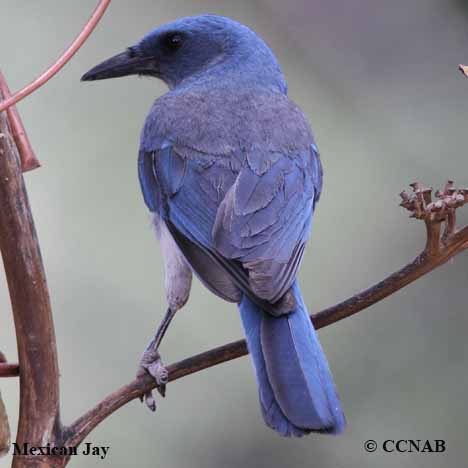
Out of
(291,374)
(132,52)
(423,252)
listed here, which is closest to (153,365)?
(291,374)

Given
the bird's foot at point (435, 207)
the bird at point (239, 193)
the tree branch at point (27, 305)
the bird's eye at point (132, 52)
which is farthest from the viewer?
the bird's eye at point (132, 52)

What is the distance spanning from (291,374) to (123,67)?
1496 millimetres

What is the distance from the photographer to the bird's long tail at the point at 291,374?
1952mm

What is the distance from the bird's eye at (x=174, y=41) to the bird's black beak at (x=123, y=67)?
8 cm

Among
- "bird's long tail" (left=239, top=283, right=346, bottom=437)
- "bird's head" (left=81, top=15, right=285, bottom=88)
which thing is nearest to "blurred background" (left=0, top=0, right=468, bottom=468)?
"bird's head" (left=81, top=15, right=285, bottom=88)

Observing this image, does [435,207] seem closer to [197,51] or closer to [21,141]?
[21,141]

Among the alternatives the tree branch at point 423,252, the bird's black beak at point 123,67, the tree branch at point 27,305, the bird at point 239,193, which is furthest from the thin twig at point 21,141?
the bird's black beak at point 123,67

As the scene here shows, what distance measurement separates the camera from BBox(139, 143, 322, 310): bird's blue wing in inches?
95.2

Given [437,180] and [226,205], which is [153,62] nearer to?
[226,205]

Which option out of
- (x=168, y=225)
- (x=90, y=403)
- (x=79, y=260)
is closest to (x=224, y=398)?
(x=90, y=403)

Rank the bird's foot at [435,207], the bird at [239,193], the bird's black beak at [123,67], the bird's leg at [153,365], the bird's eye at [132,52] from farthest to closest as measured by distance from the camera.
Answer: the bird's eye at [132,52], the bird's black beak at [123,67], the bird's leg at [153,365], the bird at [239,193], the bird's foot at [435,207]

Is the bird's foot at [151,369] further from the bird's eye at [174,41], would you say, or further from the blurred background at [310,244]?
the bird's eye at [174,41]

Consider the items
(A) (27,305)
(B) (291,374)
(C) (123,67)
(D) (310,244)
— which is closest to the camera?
(A) (27,305)

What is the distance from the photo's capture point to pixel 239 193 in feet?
8.73
